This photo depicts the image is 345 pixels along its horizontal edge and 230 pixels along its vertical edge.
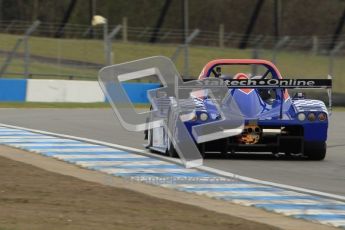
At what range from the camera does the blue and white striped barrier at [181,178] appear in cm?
858

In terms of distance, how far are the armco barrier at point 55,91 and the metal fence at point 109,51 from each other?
1.20 metres

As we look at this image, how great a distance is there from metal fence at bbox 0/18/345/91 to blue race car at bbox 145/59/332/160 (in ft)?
46.9

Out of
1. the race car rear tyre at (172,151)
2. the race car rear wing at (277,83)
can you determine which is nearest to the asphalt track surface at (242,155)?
the race car rear tyre at (172,151)

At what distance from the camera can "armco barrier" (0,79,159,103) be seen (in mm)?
26500

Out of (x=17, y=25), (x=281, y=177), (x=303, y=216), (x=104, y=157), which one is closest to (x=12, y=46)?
(x=17, y=25)

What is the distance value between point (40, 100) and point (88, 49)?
615 centimetres

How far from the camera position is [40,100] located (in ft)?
88.1

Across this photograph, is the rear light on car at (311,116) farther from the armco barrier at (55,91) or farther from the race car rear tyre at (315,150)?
the armco barrier at (55,91)

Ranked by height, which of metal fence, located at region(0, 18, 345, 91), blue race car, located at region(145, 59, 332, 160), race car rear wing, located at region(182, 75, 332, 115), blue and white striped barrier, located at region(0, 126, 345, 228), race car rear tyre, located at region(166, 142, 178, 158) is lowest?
blue and white striped barrier, located at region(0, 126, 345, 228)

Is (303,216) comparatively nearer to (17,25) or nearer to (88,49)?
(88,49)

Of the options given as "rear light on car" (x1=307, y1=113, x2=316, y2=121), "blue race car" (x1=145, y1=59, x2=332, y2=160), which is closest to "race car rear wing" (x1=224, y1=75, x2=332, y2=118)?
"blue race car" (x1=145, y1=59, x2=332, y2=160)

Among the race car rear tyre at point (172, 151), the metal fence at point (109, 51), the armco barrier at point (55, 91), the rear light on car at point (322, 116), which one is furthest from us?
the metal fence at point (109, 51)

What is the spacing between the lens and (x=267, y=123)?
40.1 ft

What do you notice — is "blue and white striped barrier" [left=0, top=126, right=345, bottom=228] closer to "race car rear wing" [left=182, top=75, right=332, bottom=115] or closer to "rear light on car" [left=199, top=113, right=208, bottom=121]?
"rear light on car" [left=199, top=113, right=208, bottom=121]
